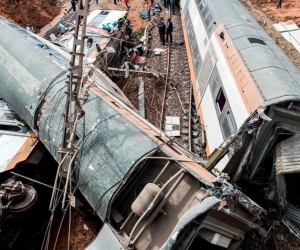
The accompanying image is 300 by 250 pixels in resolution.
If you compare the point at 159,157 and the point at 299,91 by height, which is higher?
the point at 299,91

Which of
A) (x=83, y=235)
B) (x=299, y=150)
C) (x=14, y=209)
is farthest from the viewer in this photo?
(x=83, y=235)

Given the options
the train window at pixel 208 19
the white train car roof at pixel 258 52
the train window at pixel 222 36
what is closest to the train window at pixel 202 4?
the white train car roof at pixel 258 52

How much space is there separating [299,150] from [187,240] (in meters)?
3.24

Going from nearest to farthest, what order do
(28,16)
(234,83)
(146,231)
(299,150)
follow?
(146,231), (299,150), (234,83), (28,16)

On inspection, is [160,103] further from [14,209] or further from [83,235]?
[14,209]

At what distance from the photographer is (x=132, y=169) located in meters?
5.71

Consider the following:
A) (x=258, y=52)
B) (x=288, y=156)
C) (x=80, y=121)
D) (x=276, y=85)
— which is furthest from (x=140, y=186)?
(x=258, y=52)

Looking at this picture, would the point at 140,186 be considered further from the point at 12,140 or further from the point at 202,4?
the point at 202,4

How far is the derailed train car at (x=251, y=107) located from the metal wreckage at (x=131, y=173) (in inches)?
1.5

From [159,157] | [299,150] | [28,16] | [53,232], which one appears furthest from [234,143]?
[28,16]

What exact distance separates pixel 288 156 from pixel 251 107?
1.31 metres

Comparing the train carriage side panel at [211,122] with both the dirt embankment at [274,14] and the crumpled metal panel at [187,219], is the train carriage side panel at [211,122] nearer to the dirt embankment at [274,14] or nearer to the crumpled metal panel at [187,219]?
the crumpled metal panel at [187,219]

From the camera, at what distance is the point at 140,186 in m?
6.05

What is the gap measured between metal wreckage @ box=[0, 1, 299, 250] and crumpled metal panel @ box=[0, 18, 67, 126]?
4cm
